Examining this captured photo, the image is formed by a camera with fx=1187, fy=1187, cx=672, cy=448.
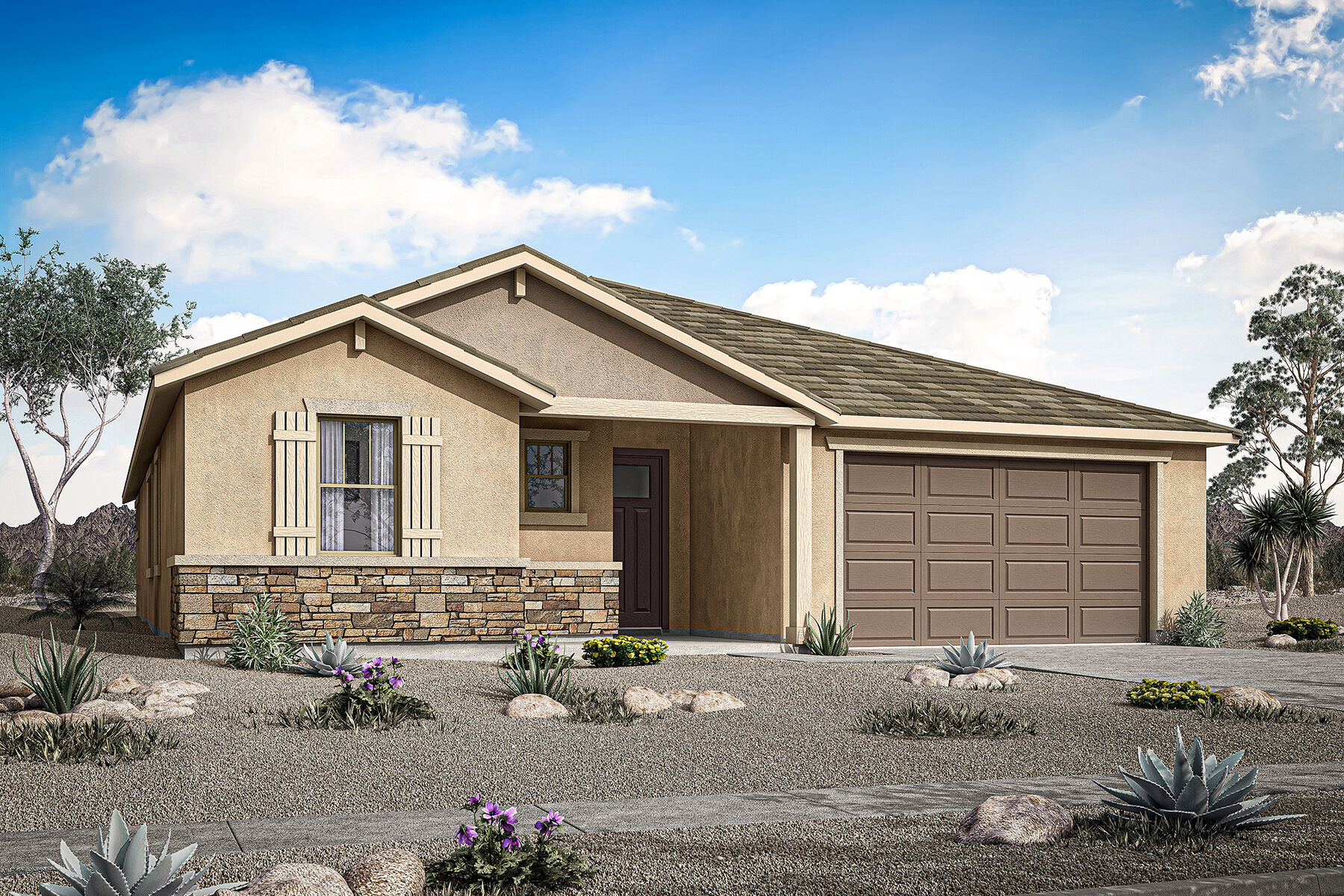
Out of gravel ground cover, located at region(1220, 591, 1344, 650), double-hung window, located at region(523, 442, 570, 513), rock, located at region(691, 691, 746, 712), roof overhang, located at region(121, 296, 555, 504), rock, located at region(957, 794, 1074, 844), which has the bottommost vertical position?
gravel ground cover, located at region(1220, 591, 1344, 650)

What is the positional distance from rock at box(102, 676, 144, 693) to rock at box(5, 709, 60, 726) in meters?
1.04

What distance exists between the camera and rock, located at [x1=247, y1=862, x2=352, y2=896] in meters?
4.46

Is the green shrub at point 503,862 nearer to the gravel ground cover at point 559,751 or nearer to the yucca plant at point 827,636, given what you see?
the gravel ground cover at point 559,751

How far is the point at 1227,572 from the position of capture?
35.9 metres

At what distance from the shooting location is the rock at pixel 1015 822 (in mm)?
5516

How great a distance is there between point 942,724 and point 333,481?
7369 mm

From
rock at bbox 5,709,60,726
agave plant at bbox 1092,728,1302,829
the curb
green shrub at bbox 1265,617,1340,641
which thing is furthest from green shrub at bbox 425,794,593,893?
green shrub at bbox 1265,617,1340,641

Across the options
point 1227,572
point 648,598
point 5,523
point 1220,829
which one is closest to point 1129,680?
point 1220,829

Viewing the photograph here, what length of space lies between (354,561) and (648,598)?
5.65 m

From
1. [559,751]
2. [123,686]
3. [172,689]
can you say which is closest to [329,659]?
[172,689]

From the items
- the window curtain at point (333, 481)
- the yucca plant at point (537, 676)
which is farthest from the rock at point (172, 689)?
the window curtain at point (333, 481)

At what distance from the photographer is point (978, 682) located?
11227 millimetres

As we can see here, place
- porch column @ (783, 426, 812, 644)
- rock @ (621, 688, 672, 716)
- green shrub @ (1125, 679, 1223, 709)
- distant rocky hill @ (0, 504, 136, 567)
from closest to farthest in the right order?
rock @ (621, 688, 672, 716) → green shrub @ (1125, 679, 1223, 709) → porch column @ (783, 426, 812, 644) → distant rocky hill @ (0, 504, 136, 567)

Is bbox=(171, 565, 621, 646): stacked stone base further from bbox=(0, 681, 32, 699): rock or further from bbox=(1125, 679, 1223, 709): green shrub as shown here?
bbox=(1125, 679, 1223, 709): green shrub
